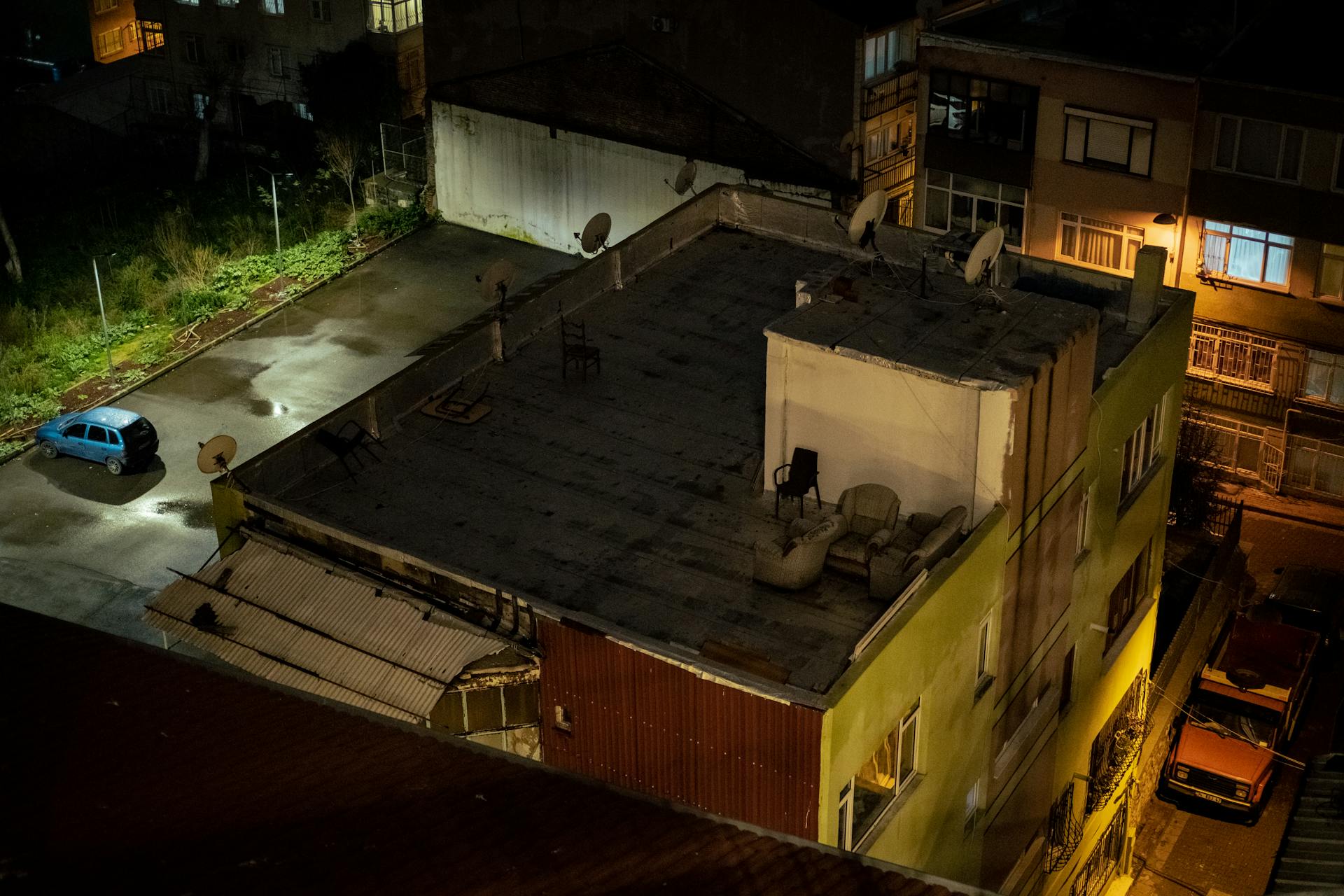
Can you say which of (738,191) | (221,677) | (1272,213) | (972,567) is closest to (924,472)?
(972,567)

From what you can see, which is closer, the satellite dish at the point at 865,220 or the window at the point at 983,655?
the window at the point at 983,655

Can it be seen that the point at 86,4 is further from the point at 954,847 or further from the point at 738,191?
the point at 954,847

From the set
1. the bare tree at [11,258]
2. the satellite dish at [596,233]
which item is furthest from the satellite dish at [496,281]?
the bare tree at [11,258]

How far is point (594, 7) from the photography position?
5350 cm

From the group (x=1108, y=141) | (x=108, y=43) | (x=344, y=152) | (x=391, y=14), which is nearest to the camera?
(x=1108, y=141)

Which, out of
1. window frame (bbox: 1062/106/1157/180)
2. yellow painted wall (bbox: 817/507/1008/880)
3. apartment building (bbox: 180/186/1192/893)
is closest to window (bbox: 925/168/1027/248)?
window frame (bbox: 1062/106/1157/180)

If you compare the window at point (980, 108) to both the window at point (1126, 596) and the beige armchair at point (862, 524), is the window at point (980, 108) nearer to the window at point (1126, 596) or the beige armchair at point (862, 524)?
the window at point (1126, 596)

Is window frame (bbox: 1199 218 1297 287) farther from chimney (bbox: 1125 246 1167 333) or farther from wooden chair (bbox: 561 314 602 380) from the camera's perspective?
wooden chair (bbox: 561 314 602 380)

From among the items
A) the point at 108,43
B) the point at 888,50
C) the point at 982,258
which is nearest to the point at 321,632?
the point at 982,258

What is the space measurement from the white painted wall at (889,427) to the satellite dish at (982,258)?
2.68 meters

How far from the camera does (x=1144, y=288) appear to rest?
29141 millimetres

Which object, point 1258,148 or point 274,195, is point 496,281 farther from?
point 274,195

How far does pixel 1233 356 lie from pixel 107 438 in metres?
29.6

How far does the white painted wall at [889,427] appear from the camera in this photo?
23.1m
